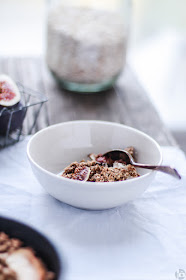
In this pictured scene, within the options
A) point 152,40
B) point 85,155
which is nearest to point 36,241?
point 85,155

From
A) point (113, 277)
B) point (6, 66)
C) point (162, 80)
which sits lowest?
point (162, 80)

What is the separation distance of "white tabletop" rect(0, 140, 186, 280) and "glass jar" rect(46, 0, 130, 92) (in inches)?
19.3

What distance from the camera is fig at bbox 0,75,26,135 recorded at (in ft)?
2.75

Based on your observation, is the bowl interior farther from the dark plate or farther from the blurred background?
the blurred background

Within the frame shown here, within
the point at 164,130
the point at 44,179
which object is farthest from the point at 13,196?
the point at 164,130

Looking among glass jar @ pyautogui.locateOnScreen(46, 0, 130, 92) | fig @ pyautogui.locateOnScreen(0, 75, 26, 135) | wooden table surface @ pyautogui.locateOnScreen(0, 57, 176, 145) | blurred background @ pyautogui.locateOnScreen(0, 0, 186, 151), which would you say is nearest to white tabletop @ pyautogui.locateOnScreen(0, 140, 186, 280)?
fig @ pyautogui.locateOnScreen(0, 75, 26, 135)

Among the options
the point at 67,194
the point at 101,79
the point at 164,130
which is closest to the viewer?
the point at 67,194

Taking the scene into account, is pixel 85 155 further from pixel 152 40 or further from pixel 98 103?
pixel 152 40

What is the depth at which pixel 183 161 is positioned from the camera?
861 millimetres

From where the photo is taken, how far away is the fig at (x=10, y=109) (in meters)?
0.84

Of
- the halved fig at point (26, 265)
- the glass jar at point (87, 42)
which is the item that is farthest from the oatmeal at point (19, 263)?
the glass jar at point (87, 42)

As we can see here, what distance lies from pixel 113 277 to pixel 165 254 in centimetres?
10

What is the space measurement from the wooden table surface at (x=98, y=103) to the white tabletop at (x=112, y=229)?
10.7 inches

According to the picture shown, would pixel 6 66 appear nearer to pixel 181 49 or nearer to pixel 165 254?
pixel 165 254
